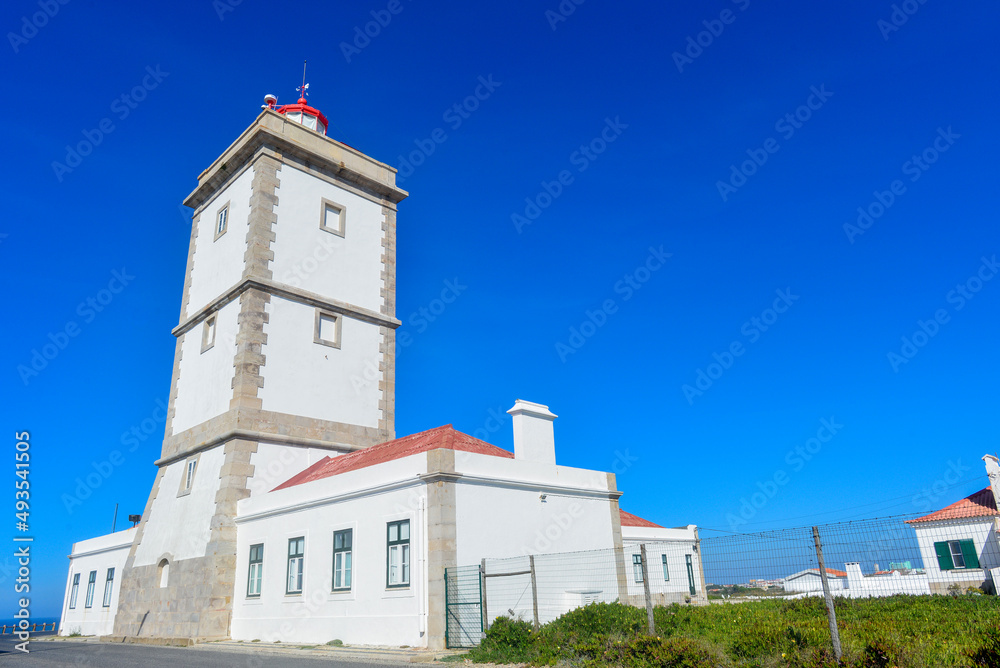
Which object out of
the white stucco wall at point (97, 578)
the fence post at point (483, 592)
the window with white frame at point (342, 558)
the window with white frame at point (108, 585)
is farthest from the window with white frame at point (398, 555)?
the window with white frame at point (108, 585)

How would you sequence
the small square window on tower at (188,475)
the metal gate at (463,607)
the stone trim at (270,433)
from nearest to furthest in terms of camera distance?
the metal gate at (463,607)
the stone trim at (270,433)
the small square window on tower at (188,475)

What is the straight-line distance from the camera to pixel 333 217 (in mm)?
21672

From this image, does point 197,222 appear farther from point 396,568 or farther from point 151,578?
point 396,568

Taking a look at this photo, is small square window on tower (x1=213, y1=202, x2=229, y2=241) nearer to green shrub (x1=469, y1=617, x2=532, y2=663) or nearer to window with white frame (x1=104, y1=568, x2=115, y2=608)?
window with white frame (x1=104, y1=568, x2=115, y2=608)

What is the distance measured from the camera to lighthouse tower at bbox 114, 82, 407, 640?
17172 millimetres

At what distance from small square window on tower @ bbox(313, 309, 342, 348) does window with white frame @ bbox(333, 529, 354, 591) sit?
24.7 feet

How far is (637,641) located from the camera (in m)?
8.73

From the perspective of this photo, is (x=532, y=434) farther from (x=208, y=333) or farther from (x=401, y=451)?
(x=208, y=333)

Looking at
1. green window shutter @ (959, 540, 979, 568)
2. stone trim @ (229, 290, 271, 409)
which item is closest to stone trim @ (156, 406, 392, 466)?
stone trim @ (229, 290, 271, 409)

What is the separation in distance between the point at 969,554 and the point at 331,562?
21.3 meters

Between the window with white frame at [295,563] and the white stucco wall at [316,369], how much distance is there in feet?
15.0

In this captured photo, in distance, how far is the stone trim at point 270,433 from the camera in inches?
691

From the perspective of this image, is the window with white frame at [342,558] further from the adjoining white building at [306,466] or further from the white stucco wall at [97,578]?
the white stucco wall at [97,578]

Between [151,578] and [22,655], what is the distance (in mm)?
3715
